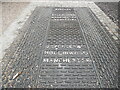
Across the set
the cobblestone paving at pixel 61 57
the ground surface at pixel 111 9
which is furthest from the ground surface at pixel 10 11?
the ground surface at pixel 111 9

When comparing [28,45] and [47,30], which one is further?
[47,30]

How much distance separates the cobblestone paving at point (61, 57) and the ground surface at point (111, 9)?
3.41 ft

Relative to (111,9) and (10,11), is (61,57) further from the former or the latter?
(111,9)

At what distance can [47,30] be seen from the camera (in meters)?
5.52

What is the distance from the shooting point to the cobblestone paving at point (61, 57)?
3.44 meters

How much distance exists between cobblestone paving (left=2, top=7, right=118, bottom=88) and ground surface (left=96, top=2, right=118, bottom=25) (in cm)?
104

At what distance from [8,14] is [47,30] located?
7.93 feet

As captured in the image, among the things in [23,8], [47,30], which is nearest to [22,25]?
[47,30]

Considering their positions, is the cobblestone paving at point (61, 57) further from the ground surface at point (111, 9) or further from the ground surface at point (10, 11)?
the ground surface at point (111, 9)

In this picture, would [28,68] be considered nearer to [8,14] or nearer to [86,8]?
[8,14]

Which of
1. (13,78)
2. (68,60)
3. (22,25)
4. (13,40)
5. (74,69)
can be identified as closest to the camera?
(13,78)

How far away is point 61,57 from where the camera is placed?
4160mm

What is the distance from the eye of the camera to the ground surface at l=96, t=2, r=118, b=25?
6812mm

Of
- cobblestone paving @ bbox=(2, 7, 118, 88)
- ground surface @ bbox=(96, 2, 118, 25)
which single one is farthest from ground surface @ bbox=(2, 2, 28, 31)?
ground surface @ bbox=(96, 2, 118, 25)
